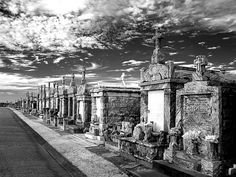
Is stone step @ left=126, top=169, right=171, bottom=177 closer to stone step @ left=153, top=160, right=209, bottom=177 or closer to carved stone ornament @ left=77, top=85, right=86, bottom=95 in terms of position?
stone step @ left=153, top=160, right=209, bottom=177

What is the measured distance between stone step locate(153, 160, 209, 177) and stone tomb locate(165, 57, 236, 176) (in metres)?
0.22

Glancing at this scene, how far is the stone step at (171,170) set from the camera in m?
7.09

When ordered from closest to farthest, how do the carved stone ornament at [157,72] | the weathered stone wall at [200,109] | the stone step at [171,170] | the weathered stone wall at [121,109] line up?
the stone step at [171,170], the weathered stone wall at [200,109], the carved stone ornament at [157,72], the weathered stone wall at [121,109]

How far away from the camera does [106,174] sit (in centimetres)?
829

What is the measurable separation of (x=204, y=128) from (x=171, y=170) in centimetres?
181

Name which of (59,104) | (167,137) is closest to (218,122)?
(167,137)

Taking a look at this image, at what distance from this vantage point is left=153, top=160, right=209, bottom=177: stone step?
23.3 feet

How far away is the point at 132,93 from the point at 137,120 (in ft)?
6.25

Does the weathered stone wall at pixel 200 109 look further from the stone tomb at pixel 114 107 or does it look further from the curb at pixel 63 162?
the stone tomb at pixel 114 107

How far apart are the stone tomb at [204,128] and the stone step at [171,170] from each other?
0.72 feet

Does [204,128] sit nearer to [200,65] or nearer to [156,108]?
[200,65]

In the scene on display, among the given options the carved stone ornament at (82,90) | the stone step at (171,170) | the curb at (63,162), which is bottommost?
the curb at (63,162)

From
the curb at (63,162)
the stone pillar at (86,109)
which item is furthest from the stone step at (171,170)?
the stone pillar at (86,109)

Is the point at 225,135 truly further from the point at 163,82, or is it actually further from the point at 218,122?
the point at 163,82
